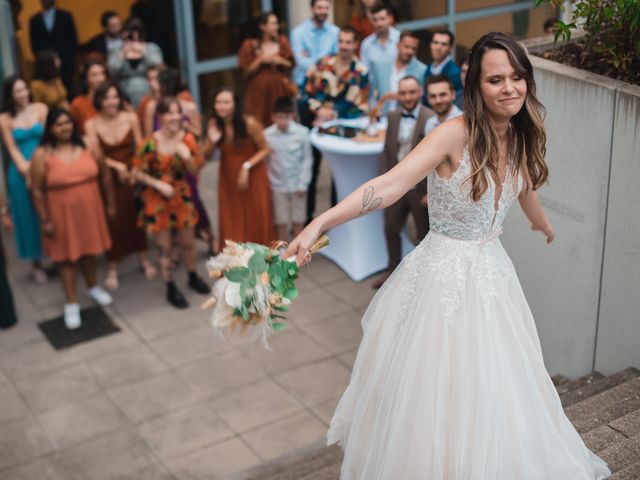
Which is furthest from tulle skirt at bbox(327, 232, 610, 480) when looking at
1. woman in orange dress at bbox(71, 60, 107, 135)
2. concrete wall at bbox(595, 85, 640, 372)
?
woman in orange dress at bbox(71, 60, 107, 135)

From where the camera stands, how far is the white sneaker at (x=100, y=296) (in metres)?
8.73

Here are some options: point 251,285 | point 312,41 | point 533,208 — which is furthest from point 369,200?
point 312,41

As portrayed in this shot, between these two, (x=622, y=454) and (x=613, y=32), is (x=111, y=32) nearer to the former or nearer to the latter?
(x=613, y=32)

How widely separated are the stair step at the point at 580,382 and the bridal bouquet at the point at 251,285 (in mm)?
2617

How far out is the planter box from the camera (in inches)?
219

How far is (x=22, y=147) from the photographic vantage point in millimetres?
8750

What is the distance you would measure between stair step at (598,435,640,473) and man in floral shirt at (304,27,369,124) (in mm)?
5019

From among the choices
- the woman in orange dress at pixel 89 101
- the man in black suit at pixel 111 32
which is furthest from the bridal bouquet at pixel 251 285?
the man in black suit at pixel 111 32

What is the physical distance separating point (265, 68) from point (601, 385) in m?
5.99

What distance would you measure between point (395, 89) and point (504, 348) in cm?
560

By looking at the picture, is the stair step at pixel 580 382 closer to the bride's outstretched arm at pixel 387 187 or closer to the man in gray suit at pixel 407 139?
the man in gray suit at pixel 407 139

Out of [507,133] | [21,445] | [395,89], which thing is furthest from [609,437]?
[395,89]

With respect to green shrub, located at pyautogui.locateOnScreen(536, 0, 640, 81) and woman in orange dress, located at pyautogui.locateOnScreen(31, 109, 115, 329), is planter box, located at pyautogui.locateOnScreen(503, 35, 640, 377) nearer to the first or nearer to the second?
green shrub, located at pyautogui.locateOnScreen(536, 0, 640, 81)

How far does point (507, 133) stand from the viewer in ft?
13.7
